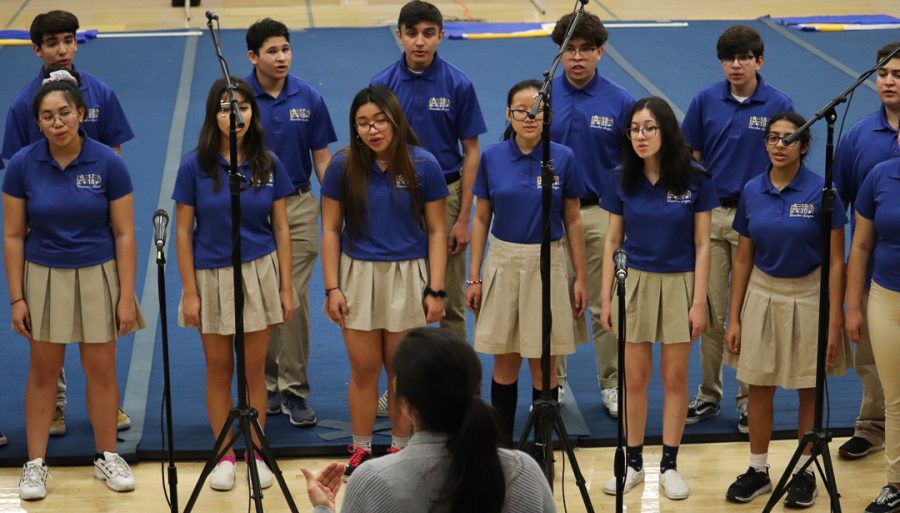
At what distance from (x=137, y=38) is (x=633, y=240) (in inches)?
377

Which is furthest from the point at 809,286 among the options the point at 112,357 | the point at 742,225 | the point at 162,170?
the point at 162,170

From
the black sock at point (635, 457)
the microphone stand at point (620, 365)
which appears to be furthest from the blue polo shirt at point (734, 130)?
the microphone stand at point (620, 365)

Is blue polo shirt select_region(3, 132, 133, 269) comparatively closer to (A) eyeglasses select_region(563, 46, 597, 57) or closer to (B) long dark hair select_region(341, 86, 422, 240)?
(B) long dark hair select_region(341, 86, 422, 240)

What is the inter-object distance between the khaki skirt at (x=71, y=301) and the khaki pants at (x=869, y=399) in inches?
124

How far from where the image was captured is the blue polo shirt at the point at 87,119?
5539 mm

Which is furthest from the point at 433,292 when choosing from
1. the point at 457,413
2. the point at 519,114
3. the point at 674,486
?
the point at 457,413

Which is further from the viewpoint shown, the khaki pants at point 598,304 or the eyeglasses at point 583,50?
the khaki pants at point 598,304

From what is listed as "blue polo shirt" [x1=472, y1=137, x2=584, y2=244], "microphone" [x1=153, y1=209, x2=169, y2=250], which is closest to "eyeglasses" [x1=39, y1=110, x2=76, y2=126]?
"microphone" [x1=153, y1=209, x2=169, y2=250]

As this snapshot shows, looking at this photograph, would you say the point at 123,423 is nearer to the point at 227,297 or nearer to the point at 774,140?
the point at 227,297

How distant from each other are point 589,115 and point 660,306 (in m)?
1.00

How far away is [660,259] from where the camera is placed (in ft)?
16.5

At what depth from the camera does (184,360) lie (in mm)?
6348

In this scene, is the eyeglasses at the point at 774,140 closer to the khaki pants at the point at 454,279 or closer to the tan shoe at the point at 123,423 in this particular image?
the khaki pants at the point at 454,279

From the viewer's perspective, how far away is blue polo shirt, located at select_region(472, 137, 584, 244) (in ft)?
16.6
